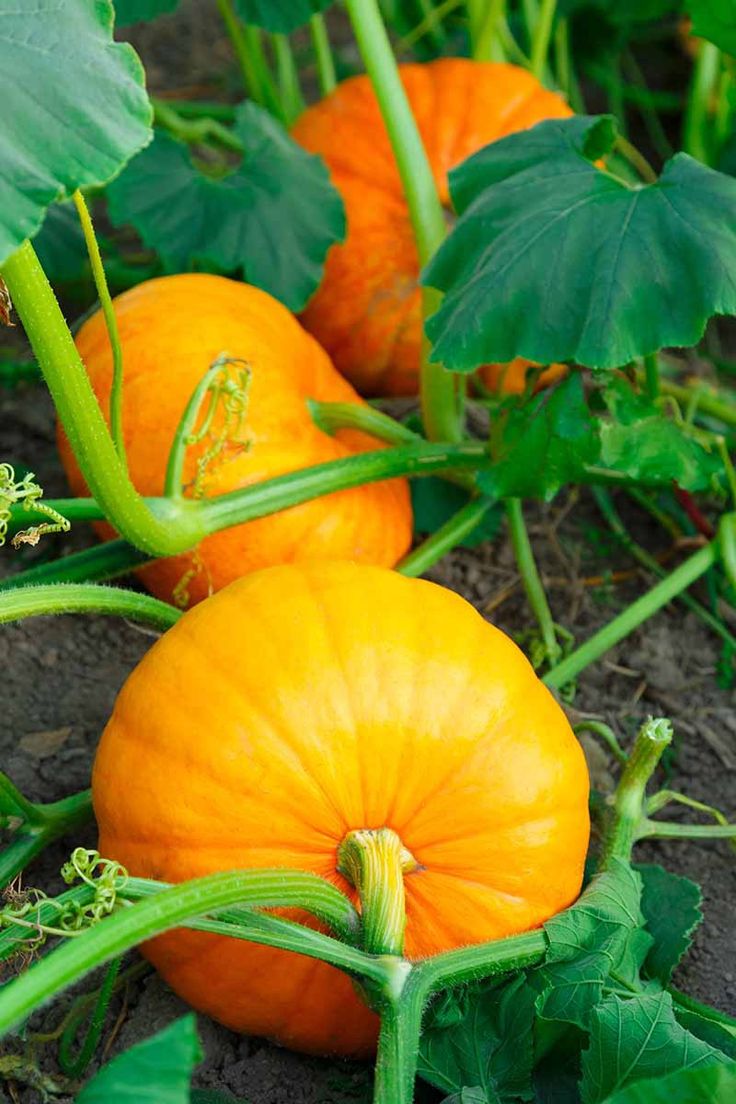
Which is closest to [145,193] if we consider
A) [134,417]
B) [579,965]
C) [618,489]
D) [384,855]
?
[134,417]

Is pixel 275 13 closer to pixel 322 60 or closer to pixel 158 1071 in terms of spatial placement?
pixel 322 60

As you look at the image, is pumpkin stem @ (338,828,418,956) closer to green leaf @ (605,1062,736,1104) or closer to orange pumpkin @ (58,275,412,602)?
green leaf @ (605,1062,736,1104)

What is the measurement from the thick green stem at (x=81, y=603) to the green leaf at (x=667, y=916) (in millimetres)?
637

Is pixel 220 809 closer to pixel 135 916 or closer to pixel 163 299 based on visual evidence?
pixel 135 916

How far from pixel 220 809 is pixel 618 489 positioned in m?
1.26

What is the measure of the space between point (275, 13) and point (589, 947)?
5.26 ft

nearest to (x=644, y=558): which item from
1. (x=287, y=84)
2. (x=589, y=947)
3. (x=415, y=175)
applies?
(x=415, y=175)

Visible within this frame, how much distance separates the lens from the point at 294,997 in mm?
1362

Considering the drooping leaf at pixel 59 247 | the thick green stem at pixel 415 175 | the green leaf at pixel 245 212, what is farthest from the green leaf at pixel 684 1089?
the drooping leaf at pixel 59 247

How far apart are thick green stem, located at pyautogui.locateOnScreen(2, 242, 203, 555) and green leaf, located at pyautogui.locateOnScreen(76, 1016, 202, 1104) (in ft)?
2.33

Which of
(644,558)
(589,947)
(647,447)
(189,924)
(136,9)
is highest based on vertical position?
(136,9)

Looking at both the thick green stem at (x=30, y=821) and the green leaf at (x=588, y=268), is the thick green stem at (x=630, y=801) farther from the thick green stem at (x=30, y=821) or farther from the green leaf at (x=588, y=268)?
the thick green stem at (x=30, y=821)

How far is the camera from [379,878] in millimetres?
1275

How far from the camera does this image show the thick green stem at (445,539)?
1875 mm
